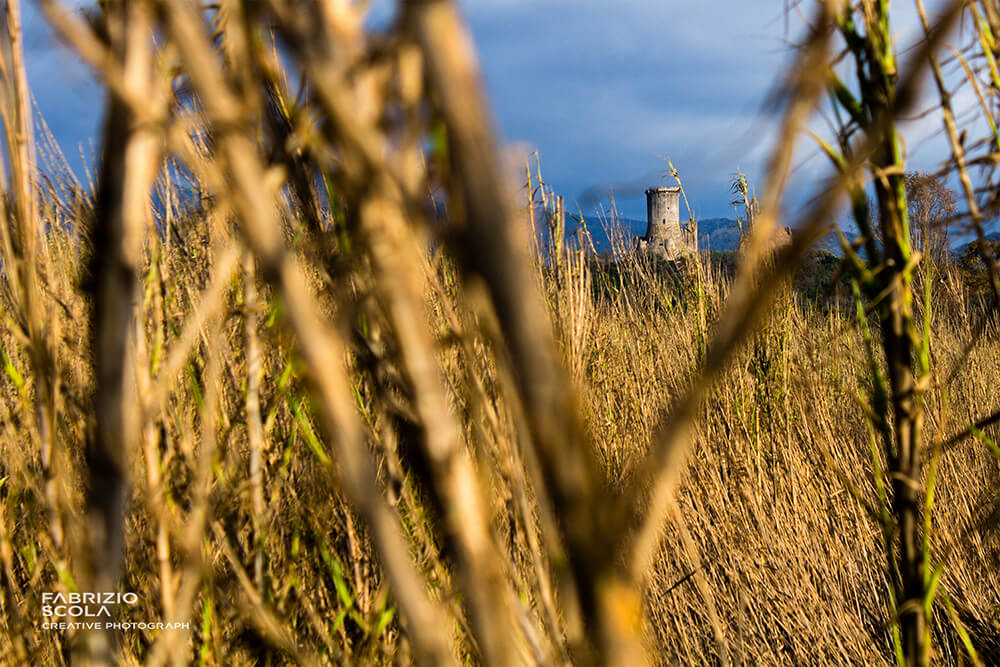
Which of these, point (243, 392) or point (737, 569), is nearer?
point (243, 392)

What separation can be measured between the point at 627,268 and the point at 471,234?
119 inches

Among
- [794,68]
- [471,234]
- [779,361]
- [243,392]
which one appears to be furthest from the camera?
[779,361]

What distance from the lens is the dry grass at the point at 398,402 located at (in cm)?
28

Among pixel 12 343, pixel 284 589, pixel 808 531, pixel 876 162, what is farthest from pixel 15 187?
pixel 808 531

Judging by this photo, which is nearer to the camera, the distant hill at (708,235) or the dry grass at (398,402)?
the dry grass at (398,402)

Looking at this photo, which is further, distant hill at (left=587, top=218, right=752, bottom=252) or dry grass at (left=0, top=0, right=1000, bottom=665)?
distant hill at (left=587, top=218, right=752, bottom=252)

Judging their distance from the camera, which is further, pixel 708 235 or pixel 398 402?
pixel 708 235

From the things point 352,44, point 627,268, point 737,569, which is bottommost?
point 737,569

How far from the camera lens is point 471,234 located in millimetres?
240

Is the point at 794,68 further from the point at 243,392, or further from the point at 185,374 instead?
the point at 185,374

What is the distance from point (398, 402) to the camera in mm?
677

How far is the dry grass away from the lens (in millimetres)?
278

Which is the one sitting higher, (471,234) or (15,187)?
(15,187)

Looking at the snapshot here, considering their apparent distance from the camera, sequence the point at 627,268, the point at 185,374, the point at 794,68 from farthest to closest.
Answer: the point at 627,268 → the point at 185,374 → the point at 794,68
